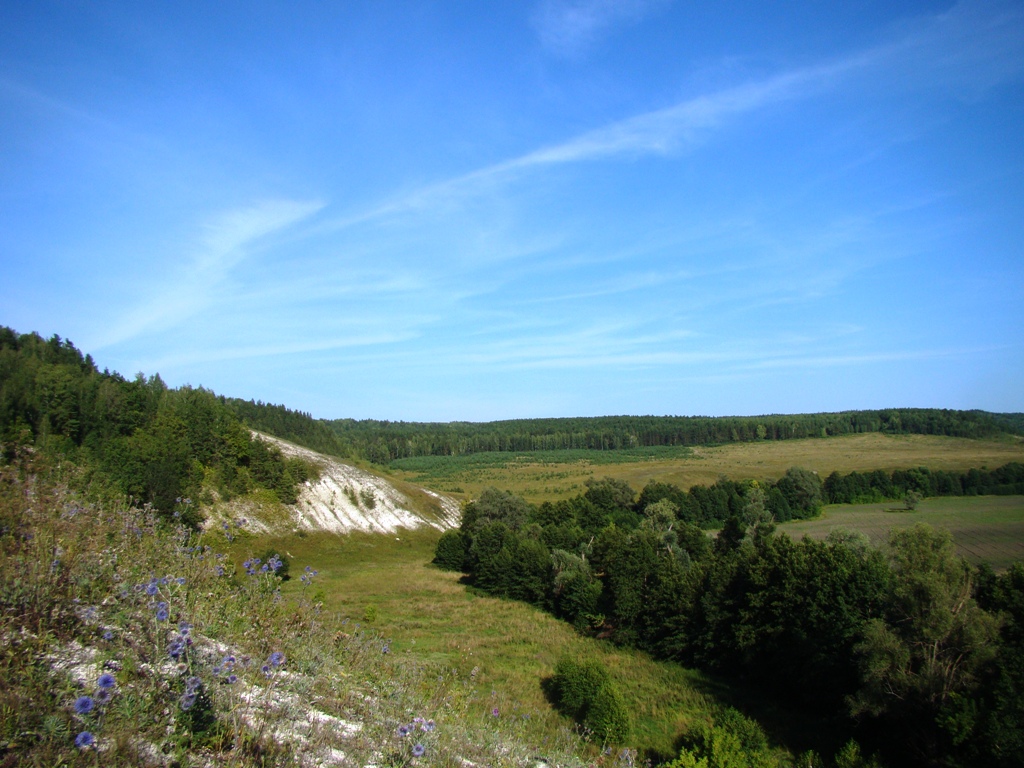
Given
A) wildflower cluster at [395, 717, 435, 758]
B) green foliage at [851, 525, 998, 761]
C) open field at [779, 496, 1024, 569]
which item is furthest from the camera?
open field at [779, 496, 1024, 569]

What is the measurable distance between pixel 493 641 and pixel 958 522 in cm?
6330

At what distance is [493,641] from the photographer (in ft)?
135

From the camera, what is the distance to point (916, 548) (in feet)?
87.4

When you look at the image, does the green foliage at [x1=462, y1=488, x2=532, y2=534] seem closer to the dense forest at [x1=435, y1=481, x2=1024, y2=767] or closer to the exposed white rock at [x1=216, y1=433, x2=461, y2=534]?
the dense forest at [x1=435, y1=481, x2=1024, y2=767]

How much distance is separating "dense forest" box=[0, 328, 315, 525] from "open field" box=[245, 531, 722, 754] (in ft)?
49.3

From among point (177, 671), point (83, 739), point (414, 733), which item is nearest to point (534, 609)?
point (414, 733)

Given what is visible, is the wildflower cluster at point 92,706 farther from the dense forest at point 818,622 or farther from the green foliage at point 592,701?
the green foliage at point 592,701

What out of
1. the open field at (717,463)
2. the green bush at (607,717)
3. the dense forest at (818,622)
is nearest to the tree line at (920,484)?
the open field at (717,463)

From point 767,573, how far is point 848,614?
19.6 ft

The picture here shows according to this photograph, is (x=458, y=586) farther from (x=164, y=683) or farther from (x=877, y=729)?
(x=164, y=683)

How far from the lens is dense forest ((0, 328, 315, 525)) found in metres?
68.6

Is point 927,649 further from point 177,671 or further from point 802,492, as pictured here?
point 802,492

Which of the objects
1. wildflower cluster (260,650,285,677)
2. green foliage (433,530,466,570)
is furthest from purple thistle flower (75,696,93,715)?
green foliage (433,530,466,570)

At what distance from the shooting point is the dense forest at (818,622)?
22.2 m
